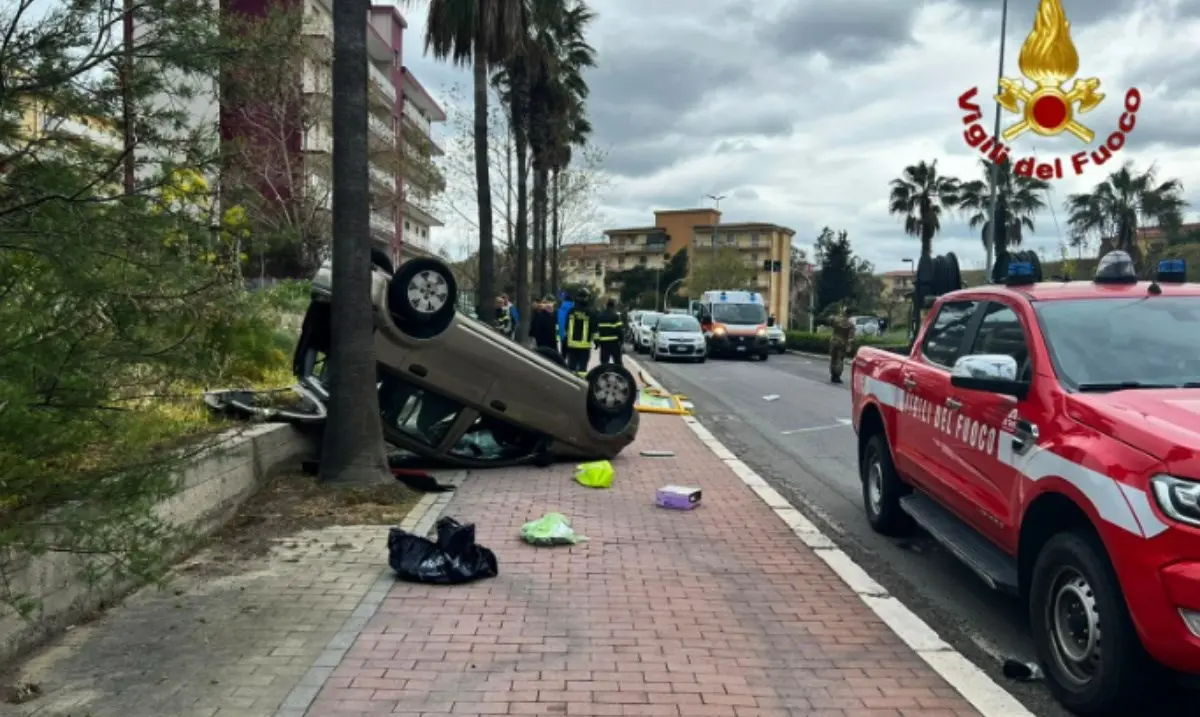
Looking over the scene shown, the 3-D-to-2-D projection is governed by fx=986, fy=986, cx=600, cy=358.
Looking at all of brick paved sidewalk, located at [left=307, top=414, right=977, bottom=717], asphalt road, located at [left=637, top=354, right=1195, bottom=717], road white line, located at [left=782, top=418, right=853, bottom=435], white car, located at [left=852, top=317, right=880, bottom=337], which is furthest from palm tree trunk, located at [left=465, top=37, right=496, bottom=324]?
white car, located at [left=852, top=317, right=880, bottom=337]

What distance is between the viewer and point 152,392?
3965 millimetres

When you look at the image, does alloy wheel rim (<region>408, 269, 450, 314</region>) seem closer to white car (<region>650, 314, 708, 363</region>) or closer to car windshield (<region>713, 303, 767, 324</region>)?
white car (<region>650, 314, 708, 363</region>)

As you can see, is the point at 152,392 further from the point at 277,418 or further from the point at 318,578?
the point at 277,418

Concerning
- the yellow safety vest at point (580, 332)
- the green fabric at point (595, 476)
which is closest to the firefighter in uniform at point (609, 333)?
the yellow safety vest at point (580, 332)

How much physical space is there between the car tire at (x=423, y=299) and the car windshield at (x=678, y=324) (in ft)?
73.7

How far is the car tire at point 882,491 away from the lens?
716 centimetres

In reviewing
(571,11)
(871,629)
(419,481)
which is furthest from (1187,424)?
(571,11)

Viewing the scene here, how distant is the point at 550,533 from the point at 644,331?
31.6 metres

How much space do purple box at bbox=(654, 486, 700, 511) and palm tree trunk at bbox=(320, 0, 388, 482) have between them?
2.28 meters

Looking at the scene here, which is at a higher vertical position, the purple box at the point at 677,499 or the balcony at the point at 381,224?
the balcony at the point at 381,224

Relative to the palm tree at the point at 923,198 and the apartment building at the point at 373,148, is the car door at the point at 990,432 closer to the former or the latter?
the apartment building at the point at 373,148

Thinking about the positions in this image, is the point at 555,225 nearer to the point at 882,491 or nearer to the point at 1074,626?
the point at 882,491

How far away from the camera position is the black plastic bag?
572 centimetres

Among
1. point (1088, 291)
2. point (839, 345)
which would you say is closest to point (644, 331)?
point (839, 345)
